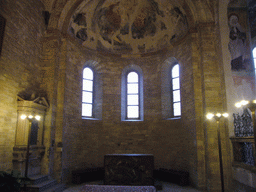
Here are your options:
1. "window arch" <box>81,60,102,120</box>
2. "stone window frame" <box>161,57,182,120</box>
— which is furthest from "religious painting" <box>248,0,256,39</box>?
"window arch" <box>81,60,102,120</box>

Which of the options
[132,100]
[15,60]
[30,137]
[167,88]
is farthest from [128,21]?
[30,137]

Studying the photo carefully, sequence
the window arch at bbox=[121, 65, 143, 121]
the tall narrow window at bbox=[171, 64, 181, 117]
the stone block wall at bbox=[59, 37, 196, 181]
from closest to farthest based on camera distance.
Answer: the stone block wall at bbox=[59, 37, 196, 181]
the tall narrow window at bbox=[171, 64, 181, 117]
the window arch at bbox=[121, 65, 143, 121]

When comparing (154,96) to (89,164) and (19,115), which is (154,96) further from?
(19,115)

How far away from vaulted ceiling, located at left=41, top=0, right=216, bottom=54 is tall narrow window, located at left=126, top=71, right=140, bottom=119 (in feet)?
6.31

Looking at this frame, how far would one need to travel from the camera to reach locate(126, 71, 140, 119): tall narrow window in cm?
1634

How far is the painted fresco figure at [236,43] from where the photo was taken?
10828 millimetres

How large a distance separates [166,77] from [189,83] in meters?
2.83

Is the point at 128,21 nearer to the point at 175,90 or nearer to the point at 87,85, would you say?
the point at 87,85

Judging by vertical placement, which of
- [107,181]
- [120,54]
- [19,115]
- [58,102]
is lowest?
[107,181]

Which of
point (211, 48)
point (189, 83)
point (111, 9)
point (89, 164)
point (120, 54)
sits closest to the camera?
point (211, 48)

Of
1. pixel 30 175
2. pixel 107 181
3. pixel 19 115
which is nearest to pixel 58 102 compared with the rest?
pixel 19 115

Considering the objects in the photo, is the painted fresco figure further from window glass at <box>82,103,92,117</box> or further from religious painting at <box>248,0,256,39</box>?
window glass at <box>82,103,92,117</box>

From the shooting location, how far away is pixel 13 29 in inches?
397

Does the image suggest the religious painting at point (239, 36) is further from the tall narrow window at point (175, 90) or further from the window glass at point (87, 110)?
the window glass at point (87, 110)
